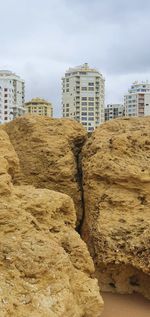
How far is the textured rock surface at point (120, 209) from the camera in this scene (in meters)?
6.47

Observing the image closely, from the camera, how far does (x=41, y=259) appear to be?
14.7 ft

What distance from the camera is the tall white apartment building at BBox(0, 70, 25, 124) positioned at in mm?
46287

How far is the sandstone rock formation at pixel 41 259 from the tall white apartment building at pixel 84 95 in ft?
143

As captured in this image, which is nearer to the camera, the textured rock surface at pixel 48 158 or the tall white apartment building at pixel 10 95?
the textured rock surface at pixel 48 158

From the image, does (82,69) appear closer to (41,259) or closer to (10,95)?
(10,95)

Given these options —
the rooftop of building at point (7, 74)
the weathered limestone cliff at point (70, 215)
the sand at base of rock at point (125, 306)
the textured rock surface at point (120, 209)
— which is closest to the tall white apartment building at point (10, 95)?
the rooftop of building at point (7, 74)

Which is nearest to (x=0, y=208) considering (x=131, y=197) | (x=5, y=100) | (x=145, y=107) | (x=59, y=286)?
(x=59, y=286)

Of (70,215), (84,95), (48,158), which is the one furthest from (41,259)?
(84,95)

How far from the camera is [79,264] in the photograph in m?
5.36

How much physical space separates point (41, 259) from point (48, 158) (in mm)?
3285

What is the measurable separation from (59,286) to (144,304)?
234cm

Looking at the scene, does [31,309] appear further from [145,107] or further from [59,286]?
[145,107]

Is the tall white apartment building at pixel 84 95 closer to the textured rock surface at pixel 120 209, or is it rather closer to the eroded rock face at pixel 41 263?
the textured rock surface at pixel 120 209

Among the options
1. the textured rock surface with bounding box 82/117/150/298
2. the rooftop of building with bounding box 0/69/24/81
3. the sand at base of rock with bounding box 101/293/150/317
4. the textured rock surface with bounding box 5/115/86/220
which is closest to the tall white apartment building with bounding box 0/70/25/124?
the rooftop of building with bounding box 0/69/24/81
